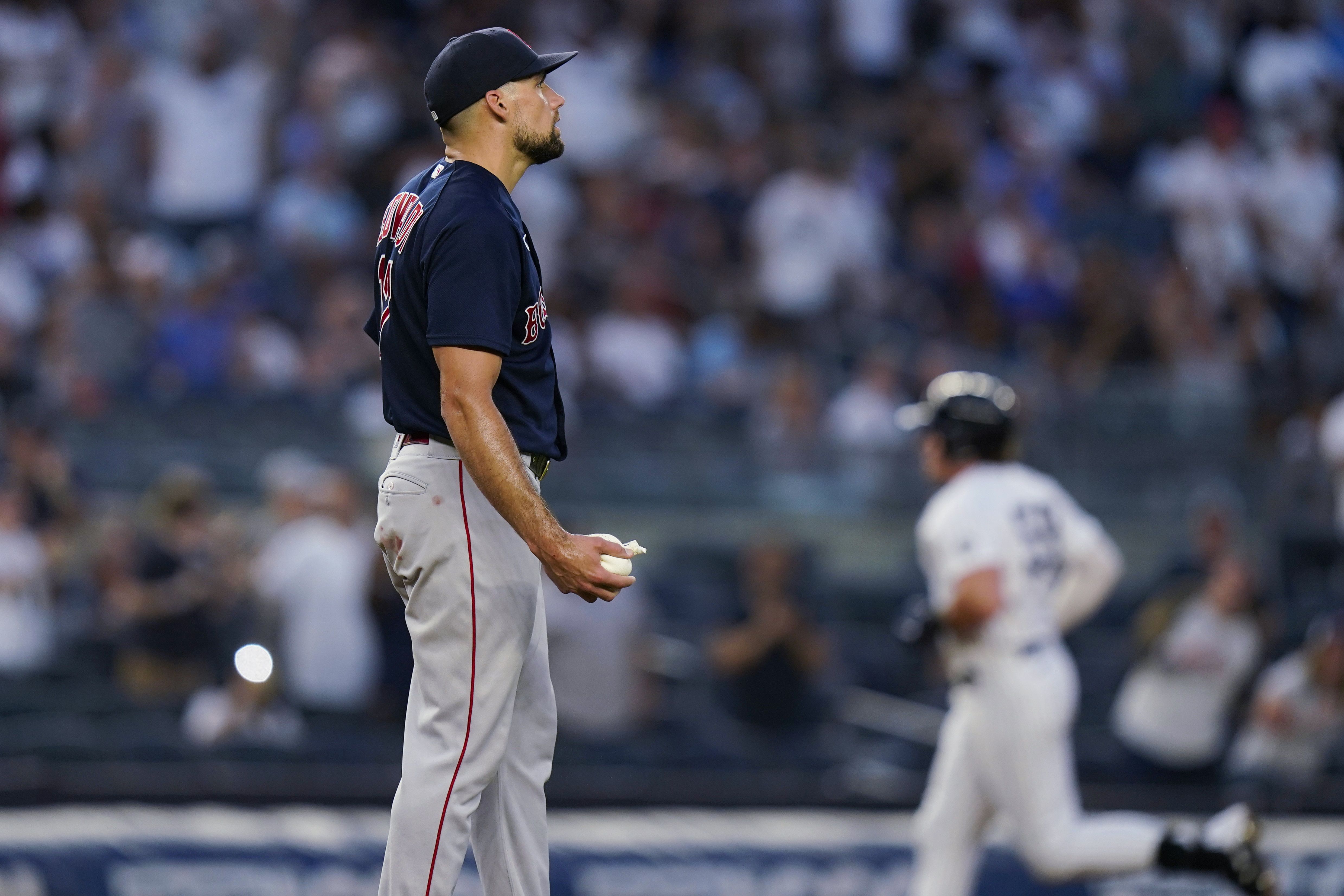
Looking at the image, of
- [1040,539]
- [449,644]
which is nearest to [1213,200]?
[1040,539]

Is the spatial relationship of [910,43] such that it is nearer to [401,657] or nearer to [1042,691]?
[401,657]

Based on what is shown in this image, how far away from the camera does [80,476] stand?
934cm

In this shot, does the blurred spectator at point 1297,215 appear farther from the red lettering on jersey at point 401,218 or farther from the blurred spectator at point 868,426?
the red lettering on jersey at point 401,218

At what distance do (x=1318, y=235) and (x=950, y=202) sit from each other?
106 inches

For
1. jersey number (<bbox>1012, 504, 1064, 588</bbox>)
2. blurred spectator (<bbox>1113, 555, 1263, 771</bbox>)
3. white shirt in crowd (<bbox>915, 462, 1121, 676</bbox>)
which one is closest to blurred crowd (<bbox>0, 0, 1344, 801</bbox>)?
blurred spectator (<bbox>1113, 555, 1263, 771</bbox>)

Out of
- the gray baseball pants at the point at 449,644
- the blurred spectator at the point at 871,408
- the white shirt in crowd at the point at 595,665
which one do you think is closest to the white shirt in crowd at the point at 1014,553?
the gray baseball pants at the point at 449,644

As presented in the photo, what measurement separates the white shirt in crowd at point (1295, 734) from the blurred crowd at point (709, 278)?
0.06ft

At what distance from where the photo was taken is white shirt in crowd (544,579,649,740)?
28.1 feet

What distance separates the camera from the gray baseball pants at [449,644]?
3.72 m

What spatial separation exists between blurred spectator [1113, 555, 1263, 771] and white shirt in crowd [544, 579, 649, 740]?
2.28 metres

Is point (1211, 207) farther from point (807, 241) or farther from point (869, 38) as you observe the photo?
point (807, 241)

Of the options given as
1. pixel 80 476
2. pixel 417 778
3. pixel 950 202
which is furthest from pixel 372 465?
pixel 417 778

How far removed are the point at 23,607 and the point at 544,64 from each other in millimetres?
5707

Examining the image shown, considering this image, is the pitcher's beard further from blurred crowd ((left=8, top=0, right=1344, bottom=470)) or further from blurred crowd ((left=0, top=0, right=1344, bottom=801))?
blurred crowd ((left=8, top=0, right=1344, bottom=470))
